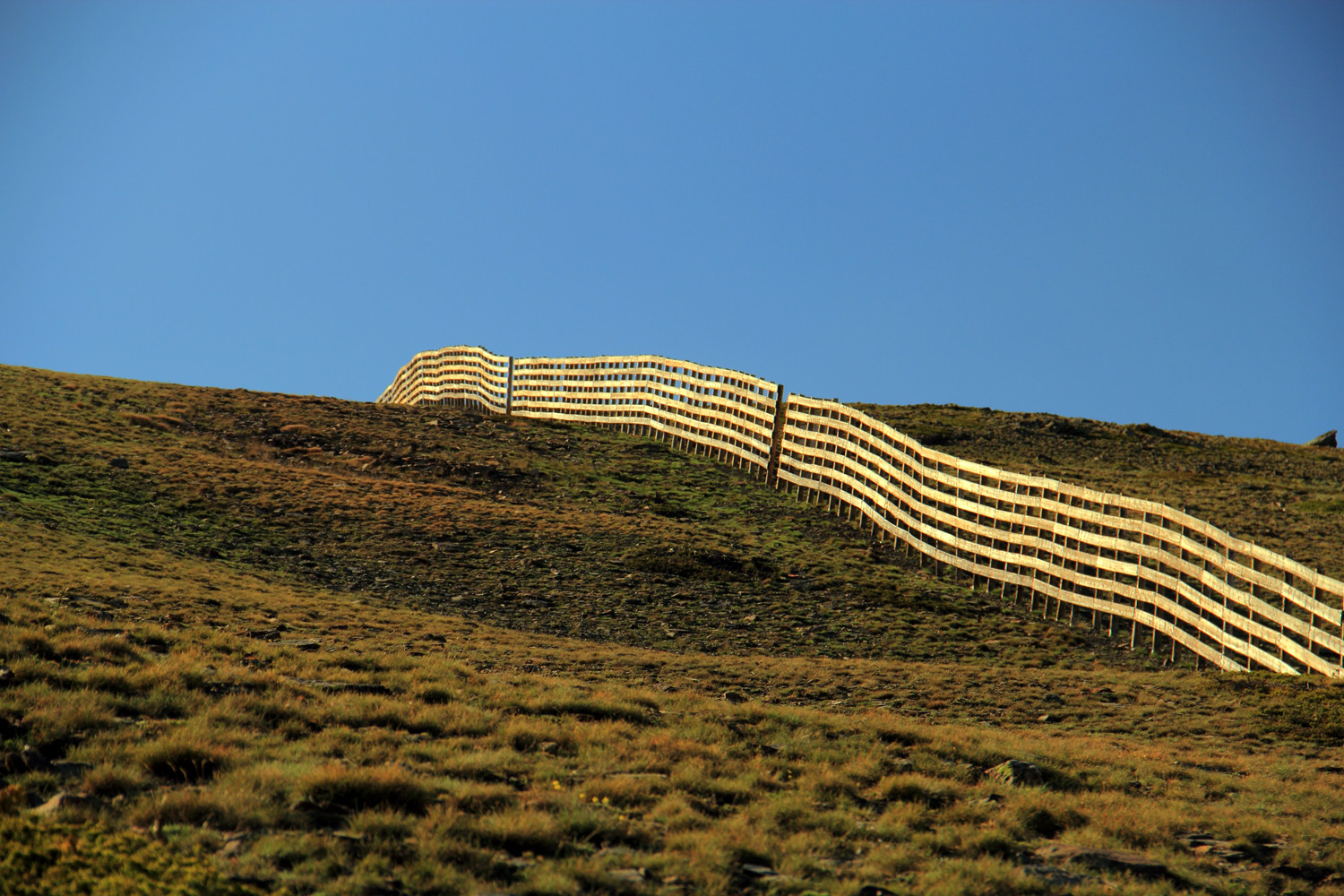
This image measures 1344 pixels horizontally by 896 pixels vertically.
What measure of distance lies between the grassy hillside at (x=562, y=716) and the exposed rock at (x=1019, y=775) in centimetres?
8

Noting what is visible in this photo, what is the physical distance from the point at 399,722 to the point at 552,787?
2.09 m

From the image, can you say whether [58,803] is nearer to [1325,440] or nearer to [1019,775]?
[1019,775]

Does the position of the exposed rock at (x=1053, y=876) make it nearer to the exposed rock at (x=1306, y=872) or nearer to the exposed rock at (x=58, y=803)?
the exposed rock at (x=1306, y=872)

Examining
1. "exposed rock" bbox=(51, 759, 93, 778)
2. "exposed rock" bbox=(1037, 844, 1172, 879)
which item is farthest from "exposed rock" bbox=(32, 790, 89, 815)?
"exposed rock" bbox=(1037, 844, 1172, 879)

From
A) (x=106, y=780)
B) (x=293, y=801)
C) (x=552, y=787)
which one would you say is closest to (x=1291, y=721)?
(x=552, y=787)

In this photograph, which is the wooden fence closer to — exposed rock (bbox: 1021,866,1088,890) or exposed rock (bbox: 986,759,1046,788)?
exposed rock (bbox: 986,759,1046,788)

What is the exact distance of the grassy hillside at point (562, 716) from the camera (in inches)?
265

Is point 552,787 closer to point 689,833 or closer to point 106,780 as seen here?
point 689,833

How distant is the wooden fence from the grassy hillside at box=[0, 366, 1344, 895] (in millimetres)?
934

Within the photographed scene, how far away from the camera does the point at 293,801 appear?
7074 mm

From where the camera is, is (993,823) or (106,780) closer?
(106,780)

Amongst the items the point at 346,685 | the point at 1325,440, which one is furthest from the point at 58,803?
the point at 1325,440

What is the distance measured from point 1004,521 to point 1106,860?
14120 millimetres

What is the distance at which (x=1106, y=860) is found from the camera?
7.42 m
